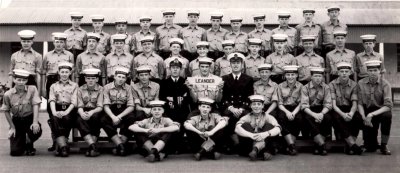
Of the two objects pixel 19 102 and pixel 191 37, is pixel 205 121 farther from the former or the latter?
pixel 19 102

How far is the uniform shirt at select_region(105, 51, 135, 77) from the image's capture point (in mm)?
9211

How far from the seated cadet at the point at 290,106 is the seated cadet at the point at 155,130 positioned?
5.77 feet

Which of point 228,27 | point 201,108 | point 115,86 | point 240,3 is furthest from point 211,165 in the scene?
point 240,3

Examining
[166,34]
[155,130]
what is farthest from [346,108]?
[166,34]

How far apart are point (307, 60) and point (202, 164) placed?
3077 mm

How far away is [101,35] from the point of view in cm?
1014

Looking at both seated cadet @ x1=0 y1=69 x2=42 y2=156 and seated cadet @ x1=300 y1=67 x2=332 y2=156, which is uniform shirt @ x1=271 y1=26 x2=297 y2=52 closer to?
seated cadet @ x1=300 y1=67 x2=332 y2=156

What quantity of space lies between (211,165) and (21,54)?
4173 mm

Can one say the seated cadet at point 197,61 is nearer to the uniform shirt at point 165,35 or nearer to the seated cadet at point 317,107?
the uniform shirt at point 165,35

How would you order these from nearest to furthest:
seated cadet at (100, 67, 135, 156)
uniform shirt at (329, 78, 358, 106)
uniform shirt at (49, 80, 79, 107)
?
seated cadet at (100, 67, 135, 156) < uniform shirt at (49, 80, 79, 107) < uniform shirt at (329, 78, 358, 106)

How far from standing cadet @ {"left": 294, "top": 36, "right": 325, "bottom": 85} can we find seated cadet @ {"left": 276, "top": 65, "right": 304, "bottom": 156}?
0.60 metres

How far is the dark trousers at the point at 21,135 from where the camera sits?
8.12 m

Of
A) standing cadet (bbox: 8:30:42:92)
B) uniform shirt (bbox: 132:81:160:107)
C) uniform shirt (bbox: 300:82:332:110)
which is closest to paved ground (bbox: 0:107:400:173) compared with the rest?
uniform shirt (bbox: 300:82:332:110)

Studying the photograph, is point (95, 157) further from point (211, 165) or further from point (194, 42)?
point (194, 42)
